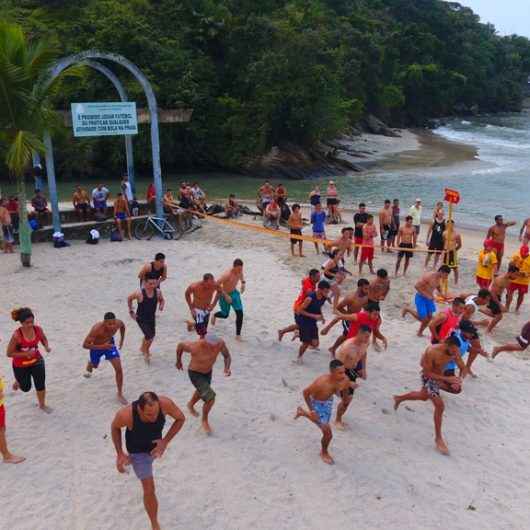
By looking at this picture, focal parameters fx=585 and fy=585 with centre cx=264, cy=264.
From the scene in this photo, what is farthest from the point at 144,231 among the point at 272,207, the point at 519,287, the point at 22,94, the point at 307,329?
the point at 519,287

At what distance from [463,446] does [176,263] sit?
8.25 meters

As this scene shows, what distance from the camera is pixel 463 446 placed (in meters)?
6.93

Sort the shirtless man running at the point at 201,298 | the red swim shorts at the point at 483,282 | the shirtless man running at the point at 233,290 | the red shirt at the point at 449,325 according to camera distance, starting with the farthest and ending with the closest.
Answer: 1. the red swim shorts at the point at 483,282
2. the shirtless man running at the point at 233,290
3. the shirtless man running at the point at 201,298
4. the red shirt at the point at 449,325

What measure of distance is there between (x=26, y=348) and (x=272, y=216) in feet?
40.6

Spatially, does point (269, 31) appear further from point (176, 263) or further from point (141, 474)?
point (141, 474)

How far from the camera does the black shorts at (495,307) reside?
10.2 metres

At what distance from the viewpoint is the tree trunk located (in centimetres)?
1200

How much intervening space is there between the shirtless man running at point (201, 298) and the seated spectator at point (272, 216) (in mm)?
9868

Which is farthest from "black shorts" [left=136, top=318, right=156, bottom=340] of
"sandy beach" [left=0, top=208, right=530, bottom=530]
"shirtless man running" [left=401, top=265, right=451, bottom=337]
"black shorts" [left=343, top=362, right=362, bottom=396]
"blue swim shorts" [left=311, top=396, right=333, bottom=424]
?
"shirtless man running" [left=401, top=265, right=451, bottom=337]

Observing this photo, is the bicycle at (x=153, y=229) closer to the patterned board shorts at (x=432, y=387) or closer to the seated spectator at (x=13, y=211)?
the seated spectator at (x=13, y=211)

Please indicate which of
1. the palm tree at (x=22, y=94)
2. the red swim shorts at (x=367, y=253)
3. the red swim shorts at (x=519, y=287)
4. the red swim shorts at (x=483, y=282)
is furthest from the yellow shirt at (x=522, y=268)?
the palm tree at (x=22, y=94)

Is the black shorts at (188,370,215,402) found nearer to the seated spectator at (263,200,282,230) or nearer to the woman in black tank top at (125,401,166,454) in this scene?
the woman in black tank top at (125,401,166,454)

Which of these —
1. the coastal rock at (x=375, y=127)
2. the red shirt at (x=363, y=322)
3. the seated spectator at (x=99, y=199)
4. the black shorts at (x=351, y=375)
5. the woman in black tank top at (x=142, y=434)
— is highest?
the coastal rock at (x=375, y=127)

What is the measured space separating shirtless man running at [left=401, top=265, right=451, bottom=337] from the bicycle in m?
8.06
